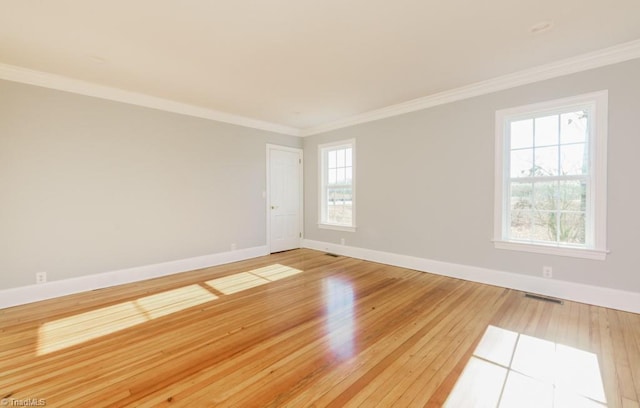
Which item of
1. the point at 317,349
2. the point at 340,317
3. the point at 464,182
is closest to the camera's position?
the point at 317,349

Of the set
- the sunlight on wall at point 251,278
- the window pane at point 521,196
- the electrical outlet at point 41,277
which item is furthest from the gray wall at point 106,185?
the window pane at point 521,196

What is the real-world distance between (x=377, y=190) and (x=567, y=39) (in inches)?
117

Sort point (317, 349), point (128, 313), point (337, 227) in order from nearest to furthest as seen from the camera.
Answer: point (317, 349), point (128, 313), point (337, 227)

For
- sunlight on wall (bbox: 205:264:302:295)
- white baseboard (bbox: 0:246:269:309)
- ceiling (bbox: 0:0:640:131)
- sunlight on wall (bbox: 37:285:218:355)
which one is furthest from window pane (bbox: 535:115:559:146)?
white baseboard (bbox: 0:246:269:309)

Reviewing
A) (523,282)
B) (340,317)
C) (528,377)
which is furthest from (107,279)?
(523,282)

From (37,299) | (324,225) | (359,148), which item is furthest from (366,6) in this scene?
(37,299)

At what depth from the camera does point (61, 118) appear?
3422 mm

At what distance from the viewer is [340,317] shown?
109 inches

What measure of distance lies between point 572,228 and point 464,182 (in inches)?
50.0

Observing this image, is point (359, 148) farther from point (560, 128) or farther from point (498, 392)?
point (498, 392)

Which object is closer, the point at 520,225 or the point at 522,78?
the point at 522,78

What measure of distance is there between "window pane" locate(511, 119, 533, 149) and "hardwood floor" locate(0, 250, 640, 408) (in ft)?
6.07

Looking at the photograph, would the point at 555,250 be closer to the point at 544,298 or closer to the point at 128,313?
the point at 544,298

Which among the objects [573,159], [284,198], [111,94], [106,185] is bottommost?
[284,198]
